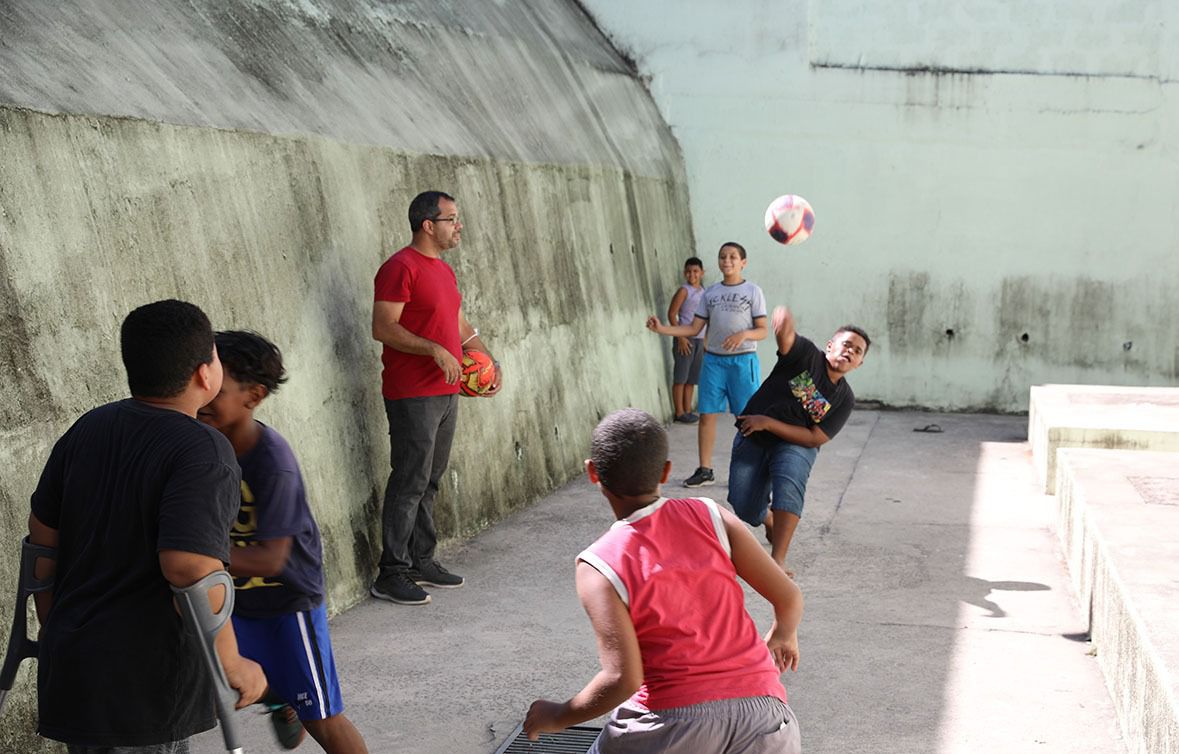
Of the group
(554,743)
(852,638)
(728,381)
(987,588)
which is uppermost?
(728,381)

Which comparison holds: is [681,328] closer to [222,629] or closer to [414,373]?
[414,373]

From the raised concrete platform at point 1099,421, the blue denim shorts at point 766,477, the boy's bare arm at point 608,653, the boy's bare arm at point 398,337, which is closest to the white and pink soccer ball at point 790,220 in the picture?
the raised concrete platform at point 1099,421

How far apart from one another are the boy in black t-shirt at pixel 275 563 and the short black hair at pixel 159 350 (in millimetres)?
627


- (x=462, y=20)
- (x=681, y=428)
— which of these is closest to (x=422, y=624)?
(x=462, y=20)

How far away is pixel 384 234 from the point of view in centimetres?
743

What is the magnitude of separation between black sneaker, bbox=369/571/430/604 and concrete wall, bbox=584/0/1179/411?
831 centimetres

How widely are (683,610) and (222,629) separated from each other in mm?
993

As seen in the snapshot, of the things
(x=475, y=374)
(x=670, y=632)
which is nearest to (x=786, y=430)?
(x=475, y=374)

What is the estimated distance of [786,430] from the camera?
707cm

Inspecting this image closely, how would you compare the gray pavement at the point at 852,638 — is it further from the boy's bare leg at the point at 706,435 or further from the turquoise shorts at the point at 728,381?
the turquoise shorts at the point at 728,381

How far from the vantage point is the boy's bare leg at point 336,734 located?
388cm

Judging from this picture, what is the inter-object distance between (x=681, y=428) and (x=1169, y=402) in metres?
4.23

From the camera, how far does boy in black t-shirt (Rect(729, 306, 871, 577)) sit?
Result: 23.2ft

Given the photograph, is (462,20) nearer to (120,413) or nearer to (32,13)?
→ (32,13)
